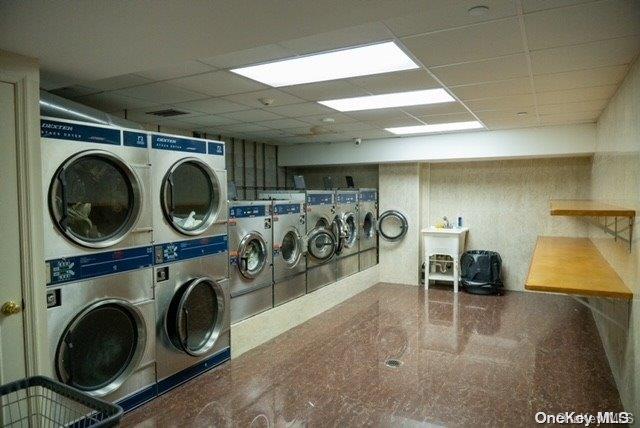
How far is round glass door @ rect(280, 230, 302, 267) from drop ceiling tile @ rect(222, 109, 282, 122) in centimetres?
146

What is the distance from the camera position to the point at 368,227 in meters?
7.76

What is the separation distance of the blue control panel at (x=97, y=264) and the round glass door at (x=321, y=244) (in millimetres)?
2686

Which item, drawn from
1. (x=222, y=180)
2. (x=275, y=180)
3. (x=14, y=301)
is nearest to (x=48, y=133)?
(x=14, y=301)

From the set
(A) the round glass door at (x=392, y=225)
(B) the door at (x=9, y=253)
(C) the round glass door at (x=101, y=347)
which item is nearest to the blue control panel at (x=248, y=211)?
(C) the round glass door at (x=101, y=347)

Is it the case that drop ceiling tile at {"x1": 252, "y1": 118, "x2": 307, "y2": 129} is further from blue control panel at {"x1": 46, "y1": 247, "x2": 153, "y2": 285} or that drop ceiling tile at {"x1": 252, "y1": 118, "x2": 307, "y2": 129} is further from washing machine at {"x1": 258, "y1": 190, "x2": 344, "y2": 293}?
blue control panel at {"x1": 46, "y1": 247, "x2": 153, "y2": 285}

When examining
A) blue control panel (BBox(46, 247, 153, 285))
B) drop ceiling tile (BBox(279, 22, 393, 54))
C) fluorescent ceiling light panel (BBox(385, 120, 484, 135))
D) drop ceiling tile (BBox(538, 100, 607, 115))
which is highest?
fluorescent ceiling light panel (BBox(385, 120, 484, 135))

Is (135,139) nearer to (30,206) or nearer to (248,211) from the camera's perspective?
(30,206)

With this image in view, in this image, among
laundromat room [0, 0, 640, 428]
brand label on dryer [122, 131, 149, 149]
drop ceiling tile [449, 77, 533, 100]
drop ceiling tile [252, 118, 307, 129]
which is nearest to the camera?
laundromat room [0, 0, 640, 428]

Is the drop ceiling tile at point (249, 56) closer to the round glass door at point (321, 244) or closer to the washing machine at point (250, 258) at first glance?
the washing machine at point (250, 258)

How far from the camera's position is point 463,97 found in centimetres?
412

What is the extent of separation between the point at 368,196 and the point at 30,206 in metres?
5.96

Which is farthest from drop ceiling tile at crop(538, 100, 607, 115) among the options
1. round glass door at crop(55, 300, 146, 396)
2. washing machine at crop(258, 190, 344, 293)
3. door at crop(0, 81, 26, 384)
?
door at crop(0, 81, 26, 384)

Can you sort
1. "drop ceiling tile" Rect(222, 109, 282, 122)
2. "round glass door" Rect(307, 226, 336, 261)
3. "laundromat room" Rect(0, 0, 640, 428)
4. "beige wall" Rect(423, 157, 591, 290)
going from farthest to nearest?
"beige wall" Rect(423, 157, 591, 290) → "round glass door" Rect(307, 226, 336, 261) → "drop ceiling tile" Rect(222, 109, 282, 122) → "laundromat room" Rect(0, 0, 640, 428)

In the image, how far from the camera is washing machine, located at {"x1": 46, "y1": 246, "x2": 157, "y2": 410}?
268 cm
